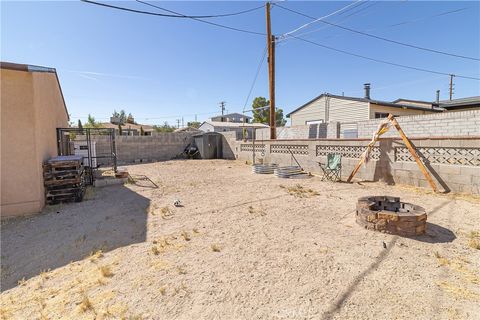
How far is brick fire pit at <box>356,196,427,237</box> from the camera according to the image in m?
3.60

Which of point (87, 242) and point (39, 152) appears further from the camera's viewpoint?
point (39, 152)

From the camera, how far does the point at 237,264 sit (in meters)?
2.98

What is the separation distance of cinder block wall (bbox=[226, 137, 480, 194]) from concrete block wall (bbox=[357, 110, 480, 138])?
6.22 ft

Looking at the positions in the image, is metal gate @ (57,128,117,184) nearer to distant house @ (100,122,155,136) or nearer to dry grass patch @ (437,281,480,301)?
distant house @ (100,122,155,136)

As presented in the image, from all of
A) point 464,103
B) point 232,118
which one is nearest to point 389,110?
point 464,103

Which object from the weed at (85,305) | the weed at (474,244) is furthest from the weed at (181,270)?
the weed at (474,244)

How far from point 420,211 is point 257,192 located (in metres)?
3.93

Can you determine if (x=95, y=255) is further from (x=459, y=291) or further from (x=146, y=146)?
(x=146, y=146)

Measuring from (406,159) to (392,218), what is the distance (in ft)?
13.9

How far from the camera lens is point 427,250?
3.21 metres

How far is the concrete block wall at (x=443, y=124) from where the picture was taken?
7.12m

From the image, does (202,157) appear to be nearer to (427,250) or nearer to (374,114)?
(374,114)

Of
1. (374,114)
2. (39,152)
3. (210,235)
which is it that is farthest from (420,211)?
(374,114)

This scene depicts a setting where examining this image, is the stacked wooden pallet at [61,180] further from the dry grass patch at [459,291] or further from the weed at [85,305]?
the dry grass patch at [459,291]
